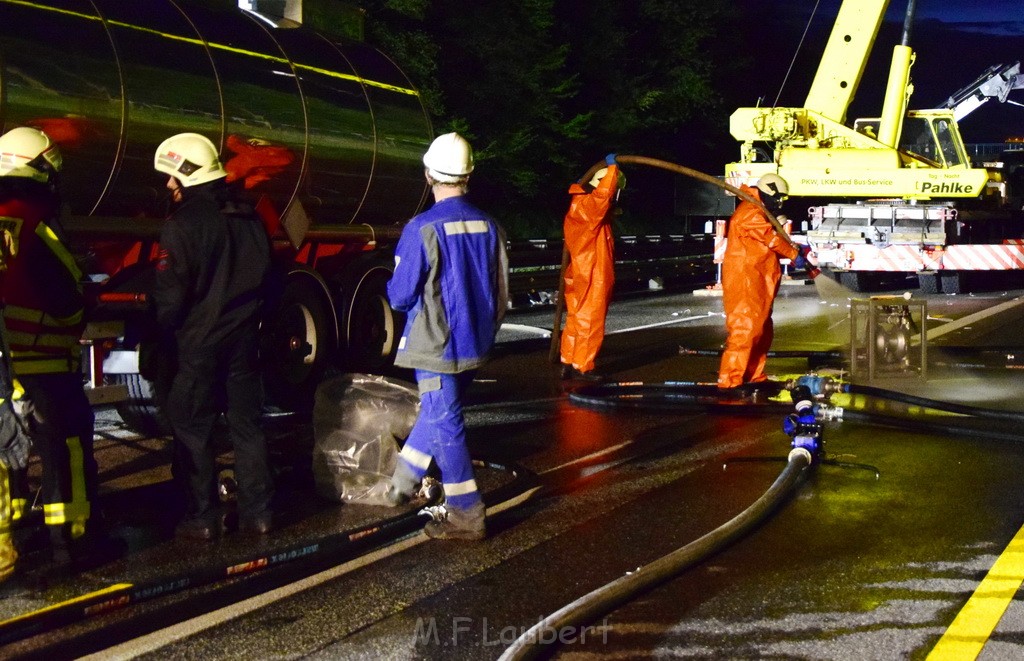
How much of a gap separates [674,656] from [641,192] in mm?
32301

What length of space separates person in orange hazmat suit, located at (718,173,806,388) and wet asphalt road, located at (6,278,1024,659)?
87cm

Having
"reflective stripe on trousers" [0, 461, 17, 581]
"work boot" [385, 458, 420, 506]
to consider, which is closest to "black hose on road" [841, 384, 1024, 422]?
"work boot" [385, 458, 420, 506]

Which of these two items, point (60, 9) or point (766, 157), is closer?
point (60, 9)

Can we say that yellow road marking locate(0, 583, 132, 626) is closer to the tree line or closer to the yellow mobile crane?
the yellow mobile crane

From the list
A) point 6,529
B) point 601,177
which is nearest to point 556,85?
point 601,177

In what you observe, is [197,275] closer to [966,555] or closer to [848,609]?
[848,609]

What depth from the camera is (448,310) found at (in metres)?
5.70

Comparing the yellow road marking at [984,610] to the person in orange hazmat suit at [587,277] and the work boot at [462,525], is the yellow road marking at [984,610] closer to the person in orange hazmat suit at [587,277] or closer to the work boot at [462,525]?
the work boot at [462,525]

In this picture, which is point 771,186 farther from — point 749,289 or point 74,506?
point 74,506

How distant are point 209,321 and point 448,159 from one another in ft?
4.22

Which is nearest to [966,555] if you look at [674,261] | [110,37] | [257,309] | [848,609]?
[848,609]

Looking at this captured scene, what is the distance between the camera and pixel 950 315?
17.1 metres

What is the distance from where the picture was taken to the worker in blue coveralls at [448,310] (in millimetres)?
5648

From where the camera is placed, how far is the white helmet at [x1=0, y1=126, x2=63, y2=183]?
529 cm
